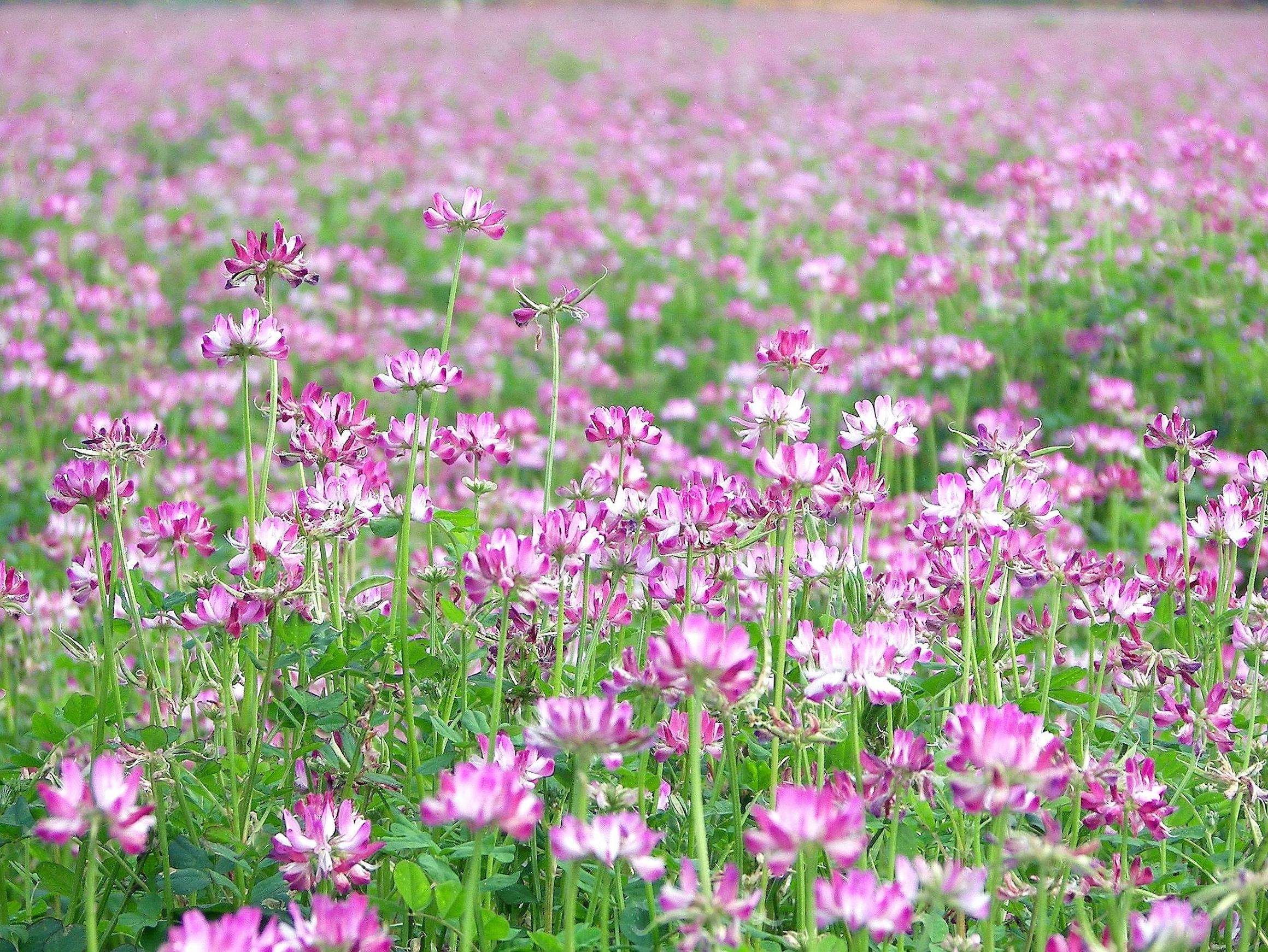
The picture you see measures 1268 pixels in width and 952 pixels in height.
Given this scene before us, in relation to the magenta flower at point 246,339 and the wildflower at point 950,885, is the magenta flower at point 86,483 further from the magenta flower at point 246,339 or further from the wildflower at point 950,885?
the wildflower at point 950,885

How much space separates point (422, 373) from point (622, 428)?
0.33 meters

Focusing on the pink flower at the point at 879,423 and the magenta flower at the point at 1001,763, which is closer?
the magenta flower at the point at 1001,763

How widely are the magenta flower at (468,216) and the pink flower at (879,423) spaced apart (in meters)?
0.64

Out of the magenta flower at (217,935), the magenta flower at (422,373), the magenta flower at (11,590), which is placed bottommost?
the magenta flower at (217,935)

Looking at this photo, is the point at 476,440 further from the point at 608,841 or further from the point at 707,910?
the point at 707,910

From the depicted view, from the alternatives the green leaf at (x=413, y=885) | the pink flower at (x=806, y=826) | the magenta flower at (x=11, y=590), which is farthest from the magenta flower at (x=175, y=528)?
the pink flower at (x=806, y=826)

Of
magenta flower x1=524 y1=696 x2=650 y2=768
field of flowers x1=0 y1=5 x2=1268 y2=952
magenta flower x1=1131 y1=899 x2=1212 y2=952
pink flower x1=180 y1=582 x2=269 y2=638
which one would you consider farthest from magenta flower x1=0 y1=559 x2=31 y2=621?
magenta flower x1=1131 y1=899 x2=1212 y2=952

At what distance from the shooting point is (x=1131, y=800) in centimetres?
169

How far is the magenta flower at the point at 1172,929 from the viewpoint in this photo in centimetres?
112

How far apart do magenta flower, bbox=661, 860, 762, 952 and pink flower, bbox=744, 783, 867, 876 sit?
0.06 metres

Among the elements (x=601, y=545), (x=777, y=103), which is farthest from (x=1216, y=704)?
(x=777, y=103)

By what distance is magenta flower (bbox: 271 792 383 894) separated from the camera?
1.54 metres

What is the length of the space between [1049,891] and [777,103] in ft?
40.7

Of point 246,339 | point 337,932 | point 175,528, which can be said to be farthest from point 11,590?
point 337,932
